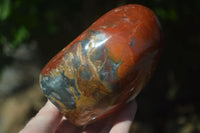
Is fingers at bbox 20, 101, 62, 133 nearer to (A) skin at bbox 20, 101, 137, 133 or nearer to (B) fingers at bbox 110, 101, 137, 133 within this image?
(A) skin at bbox 20, 101, 137, 133

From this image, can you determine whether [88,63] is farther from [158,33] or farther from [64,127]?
[64,127]

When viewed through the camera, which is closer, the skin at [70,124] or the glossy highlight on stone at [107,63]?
the glossy highlight on stone at [107,63]

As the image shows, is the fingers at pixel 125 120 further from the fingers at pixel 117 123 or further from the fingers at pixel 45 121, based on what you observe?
the fingers at pixel 45 121

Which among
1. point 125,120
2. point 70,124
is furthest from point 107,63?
point 70,124

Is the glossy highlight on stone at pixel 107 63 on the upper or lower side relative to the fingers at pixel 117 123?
upper

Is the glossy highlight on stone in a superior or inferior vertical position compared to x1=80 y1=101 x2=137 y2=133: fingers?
superior

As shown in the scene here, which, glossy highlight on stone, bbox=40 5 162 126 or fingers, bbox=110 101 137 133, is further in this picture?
fingers, bbox=110 101 137 133

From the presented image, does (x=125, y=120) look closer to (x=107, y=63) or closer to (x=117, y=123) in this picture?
(x=117, y=123)

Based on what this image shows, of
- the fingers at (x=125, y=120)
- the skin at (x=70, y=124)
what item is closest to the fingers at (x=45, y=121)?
the skin at (x=70, y=124)

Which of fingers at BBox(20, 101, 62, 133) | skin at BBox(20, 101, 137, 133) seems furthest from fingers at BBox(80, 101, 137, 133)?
fingers at BBox(20, 101, 62, 133)
